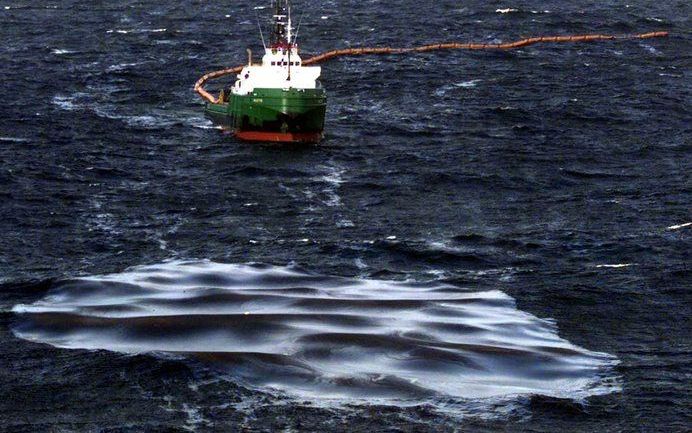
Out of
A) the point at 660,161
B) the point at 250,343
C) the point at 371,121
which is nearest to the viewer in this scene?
the point at 250,343

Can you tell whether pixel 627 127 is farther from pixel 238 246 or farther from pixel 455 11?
pixel 455 11

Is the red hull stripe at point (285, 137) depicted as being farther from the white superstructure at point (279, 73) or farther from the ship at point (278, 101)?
the white superstructure at point (279, 73)

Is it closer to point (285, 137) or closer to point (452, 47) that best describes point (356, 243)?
point (285, 137)

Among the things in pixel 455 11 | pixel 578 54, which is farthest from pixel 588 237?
pixel 455 11

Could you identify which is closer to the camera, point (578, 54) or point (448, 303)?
point (448, 303)

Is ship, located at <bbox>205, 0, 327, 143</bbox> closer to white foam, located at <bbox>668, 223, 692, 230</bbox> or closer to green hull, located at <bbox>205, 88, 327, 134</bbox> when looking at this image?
green hull, located at <bbox>205, 88, 327, 134</bbox>

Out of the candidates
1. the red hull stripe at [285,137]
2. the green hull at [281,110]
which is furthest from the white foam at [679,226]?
the red hull stripe at [285,137]

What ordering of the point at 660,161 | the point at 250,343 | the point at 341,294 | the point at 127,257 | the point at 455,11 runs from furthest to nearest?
the point at 455,11 → the point at 660,161 → the point at 127,257 → the point at 341,294 → the point at 250,343

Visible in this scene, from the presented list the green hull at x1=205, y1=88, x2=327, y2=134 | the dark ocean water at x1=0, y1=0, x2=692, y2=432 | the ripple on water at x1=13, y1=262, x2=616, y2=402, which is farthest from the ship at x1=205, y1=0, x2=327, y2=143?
the ripple on water at x1=13, y1=262, x2=616, y2=402
